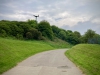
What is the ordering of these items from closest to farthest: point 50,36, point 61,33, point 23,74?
point 23,74 → point 50,36 → point 61,33

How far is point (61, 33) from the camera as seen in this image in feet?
390

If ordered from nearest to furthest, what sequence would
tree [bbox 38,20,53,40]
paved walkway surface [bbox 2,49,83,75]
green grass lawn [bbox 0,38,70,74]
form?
paved walkway surface [bbox 2,49,83,75], green grass lawn [bbox 0,38,70,74], tree [bbox 38,20,53,40]

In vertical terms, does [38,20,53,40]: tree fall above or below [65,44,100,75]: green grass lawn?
above

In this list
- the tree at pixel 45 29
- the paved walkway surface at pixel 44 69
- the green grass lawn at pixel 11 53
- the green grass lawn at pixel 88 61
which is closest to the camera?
the paved walkway surface at pixel 44 69

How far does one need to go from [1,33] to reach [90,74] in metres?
45.7

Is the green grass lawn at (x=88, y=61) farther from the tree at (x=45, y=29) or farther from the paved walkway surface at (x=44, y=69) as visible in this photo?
the tree at (x=45, y=29)

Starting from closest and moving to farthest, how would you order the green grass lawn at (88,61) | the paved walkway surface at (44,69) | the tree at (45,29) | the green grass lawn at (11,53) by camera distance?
the paved walkway surface at (44,69) < the green grass lawn at (88,61) < the green grass lawn at (11,53) < the tree at (45,29)

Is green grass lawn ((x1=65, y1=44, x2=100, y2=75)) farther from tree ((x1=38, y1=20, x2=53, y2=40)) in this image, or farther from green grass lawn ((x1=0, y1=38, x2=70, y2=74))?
tree ((x1=38, y1=20, x2=53, y2=40))

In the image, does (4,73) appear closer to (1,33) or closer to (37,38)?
(1,33)

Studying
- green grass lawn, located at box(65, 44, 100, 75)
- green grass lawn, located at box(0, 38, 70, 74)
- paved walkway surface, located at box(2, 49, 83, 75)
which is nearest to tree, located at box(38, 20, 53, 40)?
green grass lawn, located at box(0, 38, 70, 74)

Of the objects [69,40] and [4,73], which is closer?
[4,73]

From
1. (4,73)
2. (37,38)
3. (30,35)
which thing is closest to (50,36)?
(37,38)

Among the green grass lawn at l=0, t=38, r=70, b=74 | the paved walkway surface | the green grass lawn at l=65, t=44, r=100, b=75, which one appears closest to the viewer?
the paved walkway surface

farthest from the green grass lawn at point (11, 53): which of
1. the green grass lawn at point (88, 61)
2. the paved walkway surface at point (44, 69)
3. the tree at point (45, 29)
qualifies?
the tree at point (45, 29)
